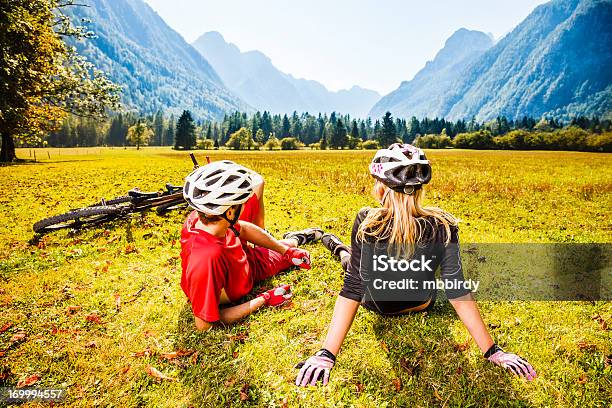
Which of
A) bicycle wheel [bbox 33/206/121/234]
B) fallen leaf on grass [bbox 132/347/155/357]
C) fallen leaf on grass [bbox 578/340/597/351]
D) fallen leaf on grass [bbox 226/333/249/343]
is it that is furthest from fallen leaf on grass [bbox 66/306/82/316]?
fallen leaf on grass [bbox 578/340/597/351]

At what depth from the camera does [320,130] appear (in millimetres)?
176875

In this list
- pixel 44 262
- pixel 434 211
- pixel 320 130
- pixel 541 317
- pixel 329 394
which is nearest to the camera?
pixel 329 394

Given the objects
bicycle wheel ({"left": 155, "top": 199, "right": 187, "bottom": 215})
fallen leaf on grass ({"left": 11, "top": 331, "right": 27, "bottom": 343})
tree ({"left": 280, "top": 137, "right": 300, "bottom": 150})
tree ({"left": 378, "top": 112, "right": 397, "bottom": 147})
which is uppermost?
tree ({"left": 378, "top": 112, "right": 397, "bottom": 147})

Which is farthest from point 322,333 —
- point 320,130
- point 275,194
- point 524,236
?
point 320,130

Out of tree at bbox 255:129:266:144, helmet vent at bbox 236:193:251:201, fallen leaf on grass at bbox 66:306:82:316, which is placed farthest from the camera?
tree at bbox 255:129:266:144

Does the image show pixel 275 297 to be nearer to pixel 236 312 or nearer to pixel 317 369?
pixel 236 312

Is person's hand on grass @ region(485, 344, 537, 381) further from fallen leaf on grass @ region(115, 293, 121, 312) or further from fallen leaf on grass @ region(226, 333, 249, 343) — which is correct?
fallen leaf on grass @ region(115, 293, 121, 312)

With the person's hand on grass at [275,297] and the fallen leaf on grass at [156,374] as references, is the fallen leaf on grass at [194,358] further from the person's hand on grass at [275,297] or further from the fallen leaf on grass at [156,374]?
the person's hand on grass at [275,297]

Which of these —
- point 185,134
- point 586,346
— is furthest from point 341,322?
point 185,134

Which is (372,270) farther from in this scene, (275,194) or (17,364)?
(275,194)

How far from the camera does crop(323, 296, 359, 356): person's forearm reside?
12.0ft

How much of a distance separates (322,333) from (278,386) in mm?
1050

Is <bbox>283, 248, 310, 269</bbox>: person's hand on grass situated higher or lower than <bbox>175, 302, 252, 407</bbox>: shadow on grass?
higher

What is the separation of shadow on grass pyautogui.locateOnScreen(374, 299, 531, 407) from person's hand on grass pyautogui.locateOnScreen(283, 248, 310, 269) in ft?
6.58
